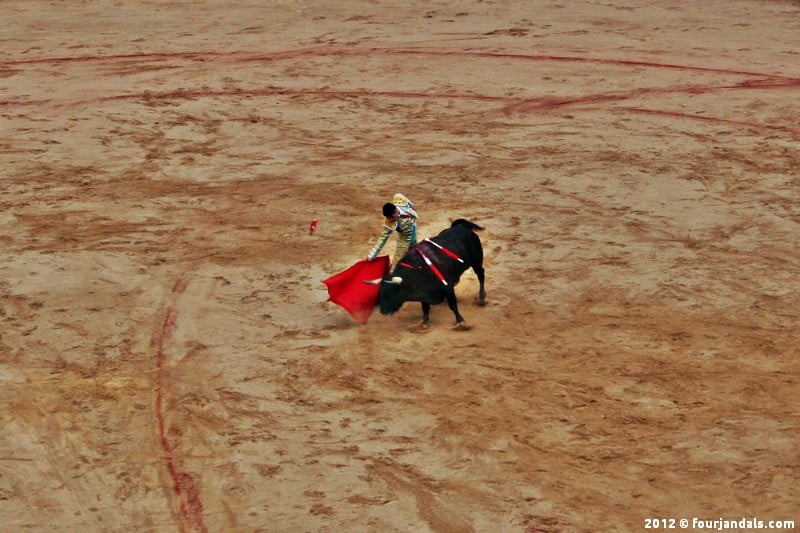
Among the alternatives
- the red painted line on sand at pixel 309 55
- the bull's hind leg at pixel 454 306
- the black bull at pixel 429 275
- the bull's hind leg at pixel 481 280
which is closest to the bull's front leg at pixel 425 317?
the black bull at pixel 429 275

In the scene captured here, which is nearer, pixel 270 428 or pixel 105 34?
pixel 270 428

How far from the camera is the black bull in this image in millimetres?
13492

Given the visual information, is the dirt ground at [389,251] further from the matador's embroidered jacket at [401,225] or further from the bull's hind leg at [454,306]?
the matador's embroidered jacket at [401,225]

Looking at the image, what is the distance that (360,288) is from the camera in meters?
13.8

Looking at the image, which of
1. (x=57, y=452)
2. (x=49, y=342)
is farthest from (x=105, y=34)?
(x=57, y=452)

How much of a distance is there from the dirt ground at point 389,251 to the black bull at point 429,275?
12.0 inches

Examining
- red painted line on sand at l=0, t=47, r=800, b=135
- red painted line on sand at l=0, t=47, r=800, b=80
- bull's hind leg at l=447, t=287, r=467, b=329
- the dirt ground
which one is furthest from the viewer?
red painted line on sand at l=0, t=47, r=800, b=80

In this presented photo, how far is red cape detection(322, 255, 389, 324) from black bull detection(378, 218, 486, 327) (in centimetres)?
13

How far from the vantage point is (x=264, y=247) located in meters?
15.7

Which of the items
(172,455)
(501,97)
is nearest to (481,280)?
(172,455)

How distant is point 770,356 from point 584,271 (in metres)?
2.65

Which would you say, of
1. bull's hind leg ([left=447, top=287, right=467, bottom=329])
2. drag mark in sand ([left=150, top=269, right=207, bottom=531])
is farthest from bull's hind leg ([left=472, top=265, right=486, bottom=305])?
drag mark in sand ([left=150, top=269, right=207, bottom=531])

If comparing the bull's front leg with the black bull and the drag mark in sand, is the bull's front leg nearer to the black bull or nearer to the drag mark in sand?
the black bull

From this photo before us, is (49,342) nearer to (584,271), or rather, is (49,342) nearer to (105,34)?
(584,271)
